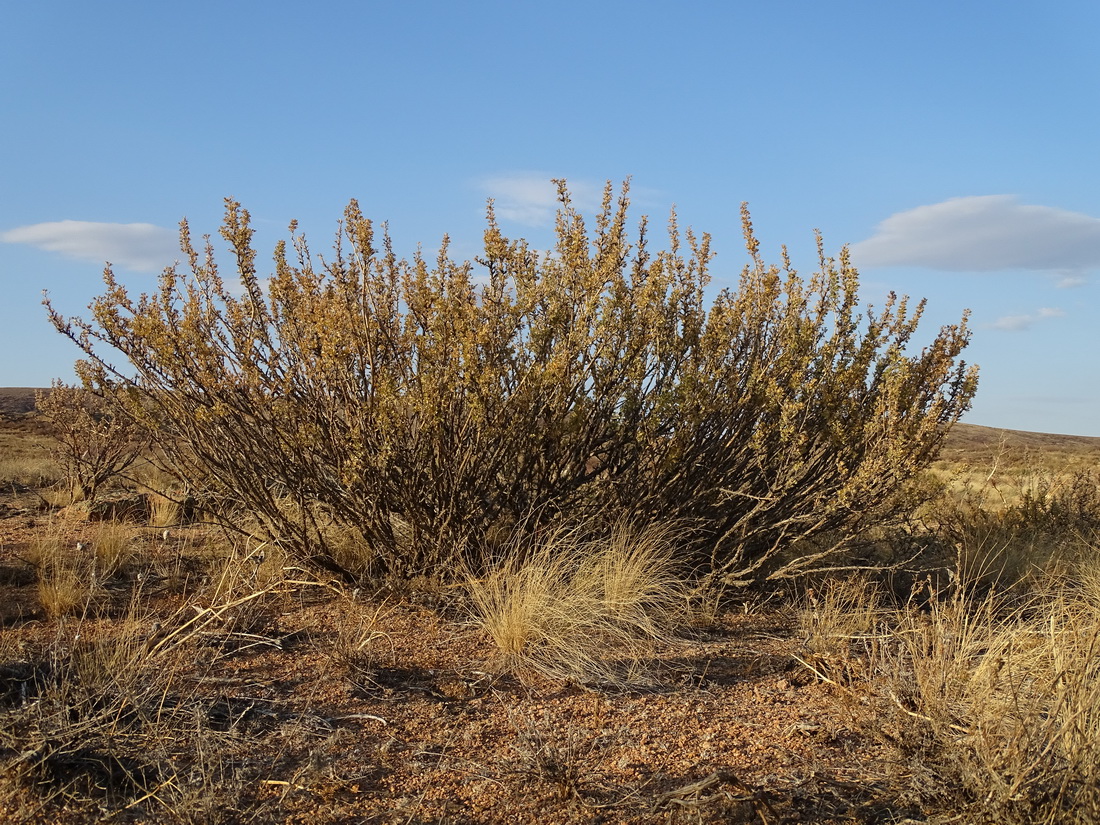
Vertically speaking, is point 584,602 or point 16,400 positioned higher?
point 16,400

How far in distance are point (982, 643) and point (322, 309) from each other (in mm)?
3701

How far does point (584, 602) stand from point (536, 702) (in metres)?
0.84

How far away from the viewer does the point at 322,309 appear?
5027 millimetres

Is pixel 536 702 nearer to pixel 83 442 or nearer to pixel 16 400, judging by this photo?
pixel 83 442

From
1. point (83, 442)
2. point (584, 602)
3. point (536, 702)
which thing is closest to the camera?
point (536, 702)

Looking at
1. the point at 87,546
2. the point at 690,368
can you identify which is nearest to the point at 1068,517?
the point at 690,368

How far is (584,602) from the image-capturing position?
189 inches

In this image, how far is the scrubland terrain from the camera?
9.88 ft

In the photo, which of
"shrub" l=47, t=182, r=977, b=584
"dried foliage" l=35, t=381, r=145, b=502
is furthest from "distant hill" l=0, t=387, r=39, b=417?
"shrub" l=47, t=182, r=977, b=584

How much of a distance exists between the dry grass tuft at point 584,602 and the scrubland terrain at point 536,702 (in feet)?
0.07

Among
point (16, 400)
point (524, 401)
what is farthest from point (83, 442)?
point (16, 400)

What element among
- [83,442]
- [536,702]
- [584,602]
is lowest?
[536,702]

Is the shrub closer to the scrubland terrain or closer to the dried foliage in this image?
the scrubland terrain

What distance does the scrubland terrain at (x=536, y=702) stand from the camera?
9.88ft
